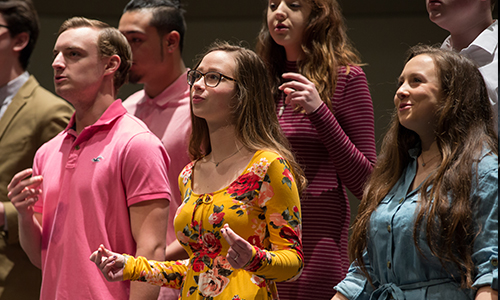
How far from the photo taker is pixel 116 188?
97.4 inches

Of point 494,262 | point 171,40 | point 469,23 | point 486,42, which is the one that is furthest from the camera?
point 171,40

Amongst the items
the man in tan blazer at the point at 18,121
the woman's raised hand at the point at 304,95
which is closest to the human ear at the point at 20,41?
the man in tan blazer at the point at 18,121

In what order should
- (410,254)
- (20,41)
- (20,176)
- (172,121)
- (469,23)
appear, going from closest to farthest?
1. (410,254)
2. (469,23)
3. (20,176)
4. (172,121)
5. (20,41)

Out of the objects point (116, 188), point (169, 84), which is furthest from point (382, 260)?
point (169, 84)

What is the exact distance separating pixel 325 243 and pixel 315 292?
190 millimetres

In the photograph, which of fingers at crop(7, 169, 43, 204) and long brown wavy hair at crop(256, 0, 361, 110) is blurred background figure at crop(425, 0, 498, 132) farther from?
fingers at crop(7, 169, 43, 204)

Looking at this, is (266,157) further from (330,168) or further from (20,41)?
(20,41)

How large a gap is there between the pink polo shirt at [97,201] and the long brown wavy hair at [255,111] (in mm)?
450

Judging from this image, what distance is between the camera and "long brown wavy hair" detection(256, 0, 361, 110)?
8.68ft

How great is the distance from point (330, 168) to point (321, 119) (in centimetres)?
26

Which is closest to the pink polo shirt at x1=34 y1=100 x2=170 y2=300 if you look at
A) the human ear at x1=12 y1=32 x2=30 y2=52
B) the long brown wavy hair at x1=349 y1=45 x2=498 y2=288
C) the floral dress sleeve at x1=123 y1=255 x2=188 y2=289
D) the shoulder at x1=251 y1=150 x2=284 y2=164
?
the floral dress sleeve at x1=123 y1=255 x2=188 y2=289

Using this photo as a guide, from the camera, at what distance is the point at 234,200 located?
206cm

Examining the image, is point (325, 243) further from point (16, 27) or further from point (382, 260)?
point (16, 27)

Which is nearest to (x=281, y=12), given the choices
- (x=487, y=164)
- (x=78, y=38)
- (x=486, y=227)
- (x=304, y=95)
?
(x=304, y=95)
